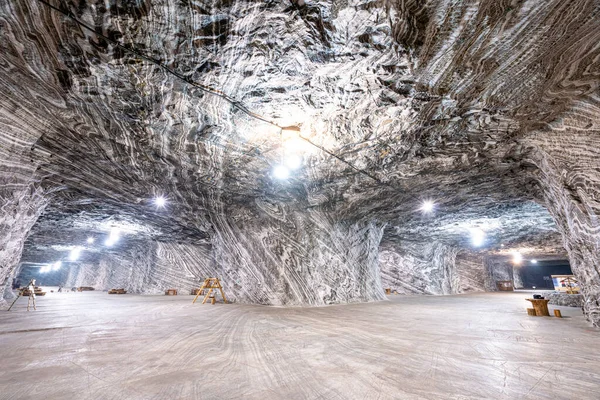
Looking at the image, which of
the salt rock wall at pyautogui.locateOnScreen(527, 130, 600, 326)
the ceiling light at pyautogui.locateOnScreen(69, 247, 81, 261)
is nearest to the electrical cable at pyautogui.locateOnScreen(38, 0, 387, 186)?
the salt rock wall at pyautogui.locateOnScreen(527, 130, 600, 326)

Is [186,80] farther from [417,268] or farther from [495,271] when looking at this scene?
[495,271]

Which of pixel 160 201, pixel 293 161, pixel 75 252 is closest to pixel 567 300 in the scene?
pixel 293 161

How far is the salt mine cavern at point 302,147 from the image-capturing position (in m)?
1.88

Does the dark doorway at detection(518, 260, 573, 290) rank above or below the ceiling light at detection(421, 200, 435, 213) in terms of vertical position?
below

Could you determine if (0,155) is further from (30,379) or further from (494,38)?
(494,38)

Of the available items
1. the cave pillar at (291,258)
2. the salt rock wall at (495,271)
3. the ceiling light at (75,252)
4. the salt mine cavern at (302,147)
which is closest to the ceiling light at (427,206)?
the salt mine cavern at (302,147)

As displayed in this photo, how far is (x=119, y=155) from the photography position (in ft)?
16.9

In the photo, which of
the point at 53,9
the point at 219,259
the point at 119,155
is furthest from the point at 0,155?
the point at 219,259

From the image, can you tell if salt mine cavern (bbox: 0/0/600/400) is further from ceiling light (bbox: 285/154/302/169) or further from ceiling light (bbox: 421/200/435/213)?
ceiling light (bbox: 421/200/435/213)

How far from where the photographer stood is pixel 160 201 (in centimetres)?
774

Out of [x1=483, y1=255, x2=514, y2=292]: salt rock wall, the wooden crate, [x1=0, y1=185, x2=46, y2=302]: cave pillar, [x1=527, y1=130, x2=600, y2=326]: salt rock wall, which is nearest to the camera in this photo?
[x1=527, y1=130, x2=600, y2=326]: salt rock wall

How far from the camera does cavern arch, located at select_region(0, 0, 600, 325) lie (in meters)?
2.69

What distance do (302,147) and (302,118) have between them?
90 cm

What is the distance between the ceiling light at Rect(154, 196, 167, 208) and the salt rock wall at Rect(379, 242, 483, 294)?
10.9 m
